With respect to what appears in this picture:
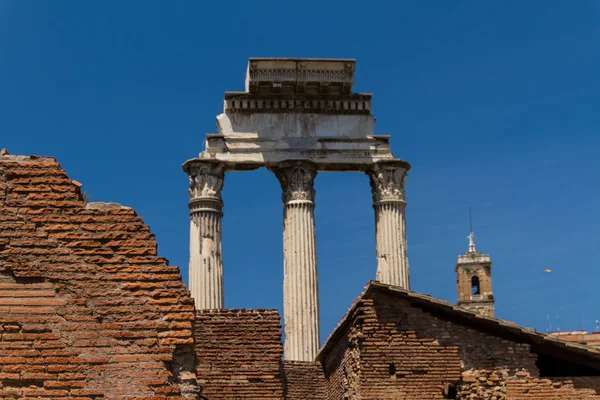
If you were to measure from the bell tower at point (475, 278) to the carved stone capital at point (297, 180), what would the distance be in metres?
41.5

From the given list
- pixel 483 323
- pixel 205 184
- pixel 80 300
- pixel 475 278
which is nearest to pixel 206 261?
pixel 205 184

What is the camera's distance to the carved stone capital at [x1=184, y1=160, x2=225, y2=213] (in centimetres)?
2761

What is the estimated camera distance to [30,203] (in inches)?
364

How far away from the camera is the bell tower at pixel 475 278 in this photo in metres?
68.6

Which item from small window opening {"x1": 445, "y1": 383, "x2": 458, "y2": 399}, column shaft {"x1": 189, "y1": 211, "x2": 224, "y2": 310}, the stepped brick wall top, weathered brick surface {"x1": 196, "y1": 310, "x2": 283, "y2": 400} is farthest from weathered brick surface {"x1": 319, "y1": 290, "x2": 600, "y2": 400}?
column shaft {"x1": 189, "y1": 211, "x2": 224, "y2": 310}

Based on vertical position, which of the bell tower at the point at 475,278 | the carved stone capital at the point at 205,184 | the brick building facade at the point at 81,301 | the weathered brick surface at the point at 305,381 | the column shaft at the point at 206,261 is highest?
the bell tower at the point at 475,278

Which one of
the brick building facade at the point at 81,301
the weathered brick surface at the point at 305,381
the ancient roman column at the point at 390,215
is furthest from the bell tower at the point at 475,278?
the brick building facade at the point at 81,301

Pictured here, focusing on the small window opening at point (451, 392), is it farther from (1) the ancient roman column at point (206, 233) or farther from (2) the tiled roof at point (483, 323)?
(1) the ancient roman column at point (206, 233)

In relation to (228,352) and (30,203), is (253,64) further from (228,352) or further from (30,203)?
(30,203)

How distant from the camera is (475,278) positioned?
69.6 metres

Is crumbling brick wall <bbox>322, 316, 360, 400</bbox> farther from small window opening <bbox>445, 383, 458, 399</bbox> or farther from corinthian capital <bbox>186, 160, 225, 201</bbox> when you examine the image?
corinthian capital <bbox>186, 160, 225, 201</bbox>

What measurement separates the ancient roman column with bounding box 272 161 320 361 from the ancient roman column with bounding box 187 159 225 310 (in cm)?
159

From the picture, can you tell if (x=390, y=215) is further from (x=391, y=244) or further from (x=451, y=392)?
(x=451, y=392)

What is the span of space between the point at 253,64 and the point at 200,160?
105 inches
